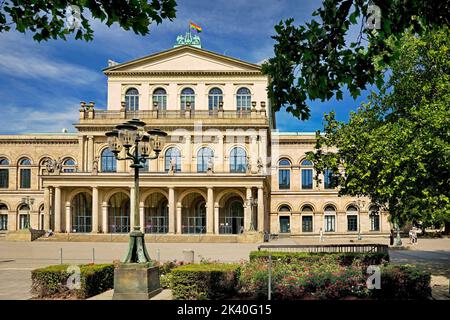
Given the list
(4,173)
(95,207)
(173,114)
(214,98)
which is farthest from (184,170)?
(4,173)

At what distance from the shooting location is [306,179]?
5966cm

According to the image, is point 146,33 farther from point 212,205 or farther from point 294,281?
point 212,205

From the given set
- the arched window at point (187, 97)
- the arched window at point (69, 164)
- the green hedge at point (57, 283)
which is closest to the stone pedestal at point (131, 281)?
the green hedge at point (57, 283)

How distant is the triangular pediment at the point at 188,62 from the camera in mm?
55500

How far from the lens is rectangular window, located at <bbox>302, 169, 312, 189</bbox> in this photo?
59.4 metres

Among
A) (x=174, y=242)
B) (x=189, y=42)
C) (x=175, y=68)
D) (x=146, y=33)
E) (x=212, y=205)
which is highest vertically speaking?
(x=189, y=42)

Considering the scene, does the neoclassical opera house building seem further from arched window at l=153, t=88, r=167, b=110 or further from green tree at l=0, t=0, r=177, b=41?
green tree at l=0, t=0, r=177, b=41

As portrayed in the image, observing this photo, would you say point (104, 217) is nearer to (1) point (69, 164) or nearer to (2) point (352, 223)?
(1) point (69, 164)

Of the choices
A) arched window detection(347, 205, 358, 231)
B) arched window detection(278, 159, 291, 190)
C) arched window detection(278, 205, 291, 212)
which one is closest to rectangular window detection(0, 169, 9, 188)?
arched window detection(278, 159, 291, 190)

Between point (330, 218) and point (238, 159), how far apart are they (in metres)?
15.0

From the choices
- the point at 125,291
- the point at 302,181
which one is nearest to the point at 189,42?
the point at 302,181
